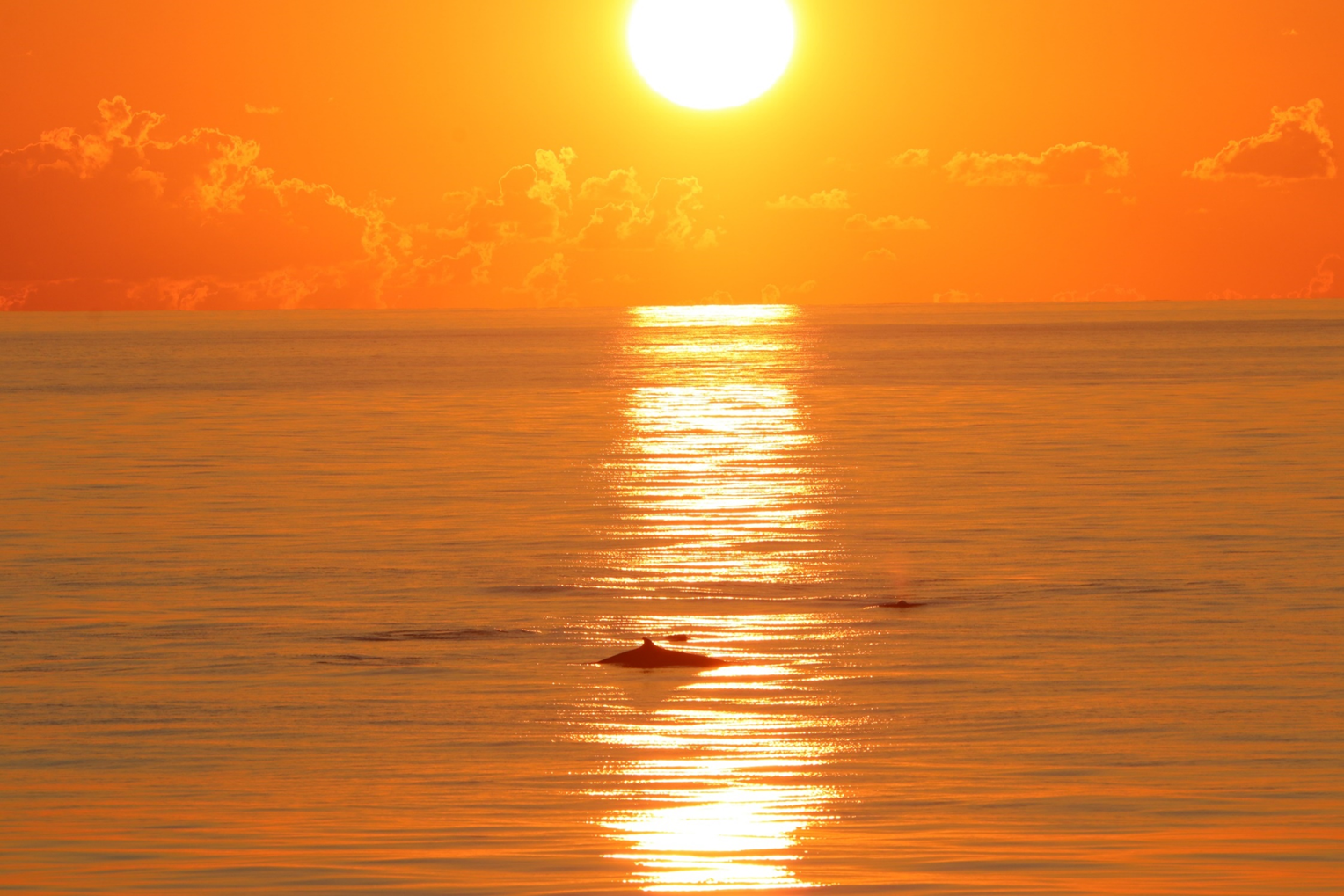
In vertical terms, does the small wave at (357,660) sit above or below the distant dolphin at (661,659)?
above

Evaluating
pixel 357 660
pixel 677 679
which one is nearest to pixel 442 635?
pixel 357 660

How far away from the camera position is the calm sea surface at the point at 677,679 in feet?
69.6

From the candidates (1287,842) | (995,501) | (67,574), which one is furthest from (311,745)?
(995,501)

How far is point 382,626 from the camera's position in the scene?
119 ft

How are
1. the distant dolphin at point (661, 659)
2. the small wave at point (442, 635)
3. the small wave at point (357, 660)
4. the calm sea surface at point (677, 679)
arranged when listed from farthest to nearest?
the small wave at point (442, 635) < the small wave at point (357, 660) < the distant dolphin at point (661, 659) < the calm sea surface at point (677, 679)

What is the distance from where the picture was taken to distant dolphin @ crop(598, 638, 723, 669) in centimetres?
3169

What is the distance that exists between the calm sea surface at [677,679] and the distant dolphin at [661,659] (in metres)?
0.40

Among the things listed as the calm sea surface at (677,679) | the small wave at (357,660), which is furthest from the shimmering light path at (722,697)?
the small wave at (357,660)

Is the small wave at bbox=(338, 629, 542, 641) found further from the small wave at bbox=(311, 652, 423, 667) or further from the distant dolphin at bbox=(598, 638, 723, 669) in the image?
the distant dolphin at bbox=(598, 638, 723, 669)

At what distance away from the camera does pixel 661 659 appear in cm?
3178

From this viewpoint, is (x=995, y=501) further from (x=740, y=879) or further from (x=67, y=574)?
(x=740, y=879)

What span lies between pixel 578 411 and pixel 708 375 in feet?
204

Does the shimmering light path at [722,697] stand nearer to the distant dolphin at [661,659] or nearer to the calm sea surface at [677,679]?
the calm sea surface at [677,679]

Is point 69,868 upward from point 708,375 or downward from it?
downward
